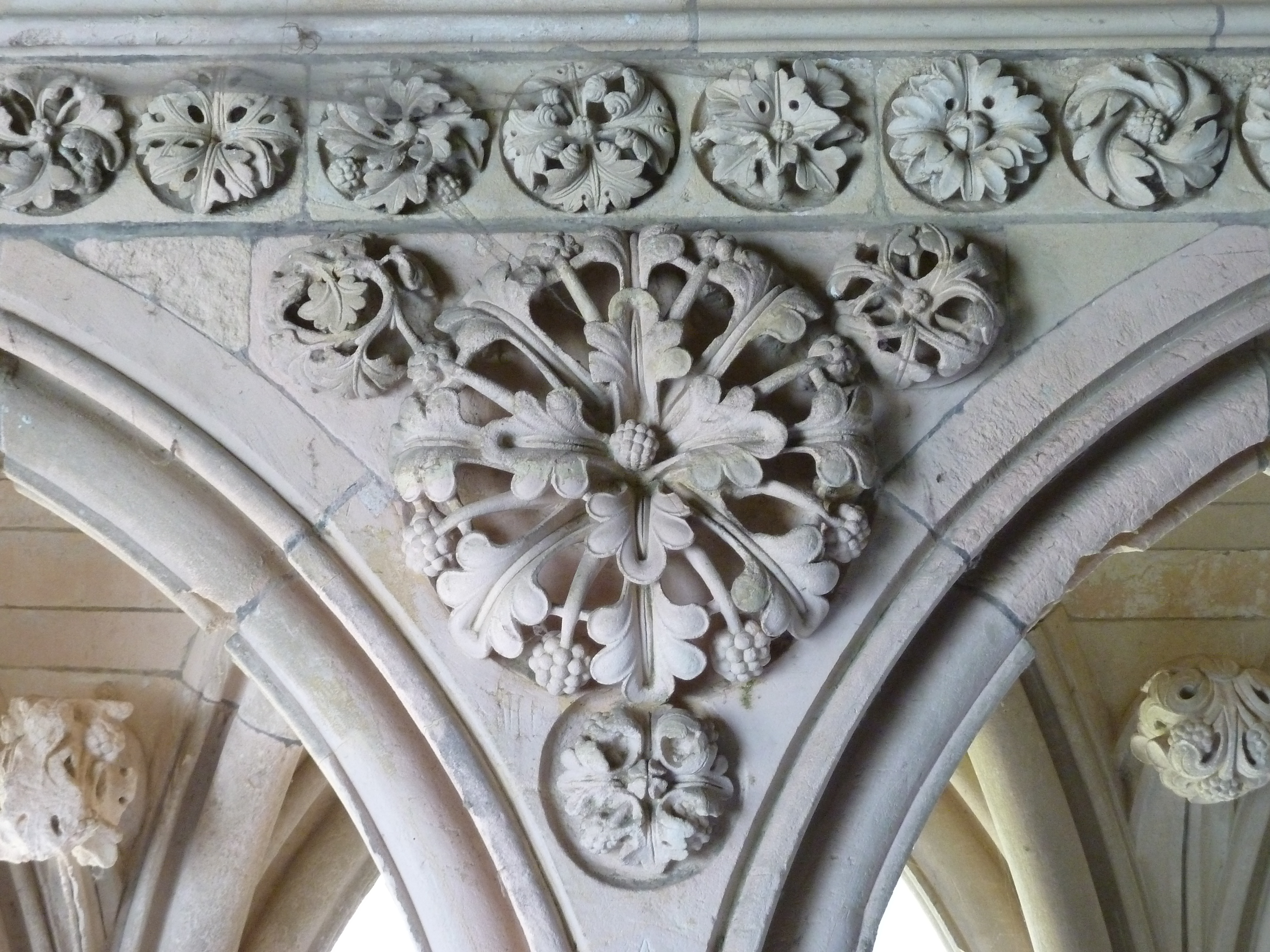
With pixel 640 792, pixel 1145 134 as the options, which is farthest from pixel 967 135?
pixel 640 792

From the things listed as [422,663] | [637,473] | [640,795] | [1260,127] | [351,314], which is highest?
[1260,127]

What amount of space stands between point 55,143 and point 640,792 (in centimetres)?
102

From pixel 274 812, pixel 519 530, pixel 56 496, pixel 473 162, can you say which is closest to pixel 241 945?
pixel 274 812

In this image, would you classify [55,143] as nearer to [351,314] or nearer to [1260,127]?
[351,314]

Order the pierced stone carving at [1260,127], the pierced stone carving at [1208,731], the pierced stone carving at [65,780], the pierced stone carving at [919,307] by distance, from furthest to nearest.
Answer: the pierced stone carving at [1208,731] → the pierced stone carving at [65,780] → the pierced stone carving at [1260,127] → the pierced stone carving at [919,307]

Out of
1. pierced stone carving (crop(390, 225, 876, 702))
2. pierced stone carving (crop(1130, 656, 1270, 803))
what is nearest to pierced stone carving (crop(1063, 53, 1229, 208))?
pierced stone carving (crop(390, 225, 876, 702))

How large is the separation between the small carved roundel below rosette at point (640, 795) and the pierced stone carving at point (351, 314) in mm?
462

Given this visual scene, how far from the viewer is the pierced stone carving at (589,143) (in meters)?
1.57

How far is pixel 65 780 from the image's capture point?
6.72 ft

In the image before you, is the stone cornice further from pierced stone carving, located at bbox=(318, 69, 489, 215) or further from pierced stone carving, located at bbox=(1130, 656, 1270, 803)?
pierced stone carving, located at bbox=(1130, 656, 1270, 803)

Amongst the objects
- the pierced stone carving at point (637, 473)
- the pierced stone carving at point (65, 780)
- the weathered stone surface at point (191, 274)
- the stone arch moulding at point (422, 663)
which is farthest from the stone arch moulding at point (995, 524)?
the pierced stone carving at point (65, 780)

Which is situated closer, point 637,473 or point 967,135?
point 637,473

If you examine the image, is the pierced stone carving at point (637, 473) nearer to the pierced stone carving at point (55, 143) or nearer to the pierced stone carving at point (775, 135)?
the pierced stone carving at point (775, 135)

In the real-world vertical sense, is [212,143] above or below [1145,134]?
below
